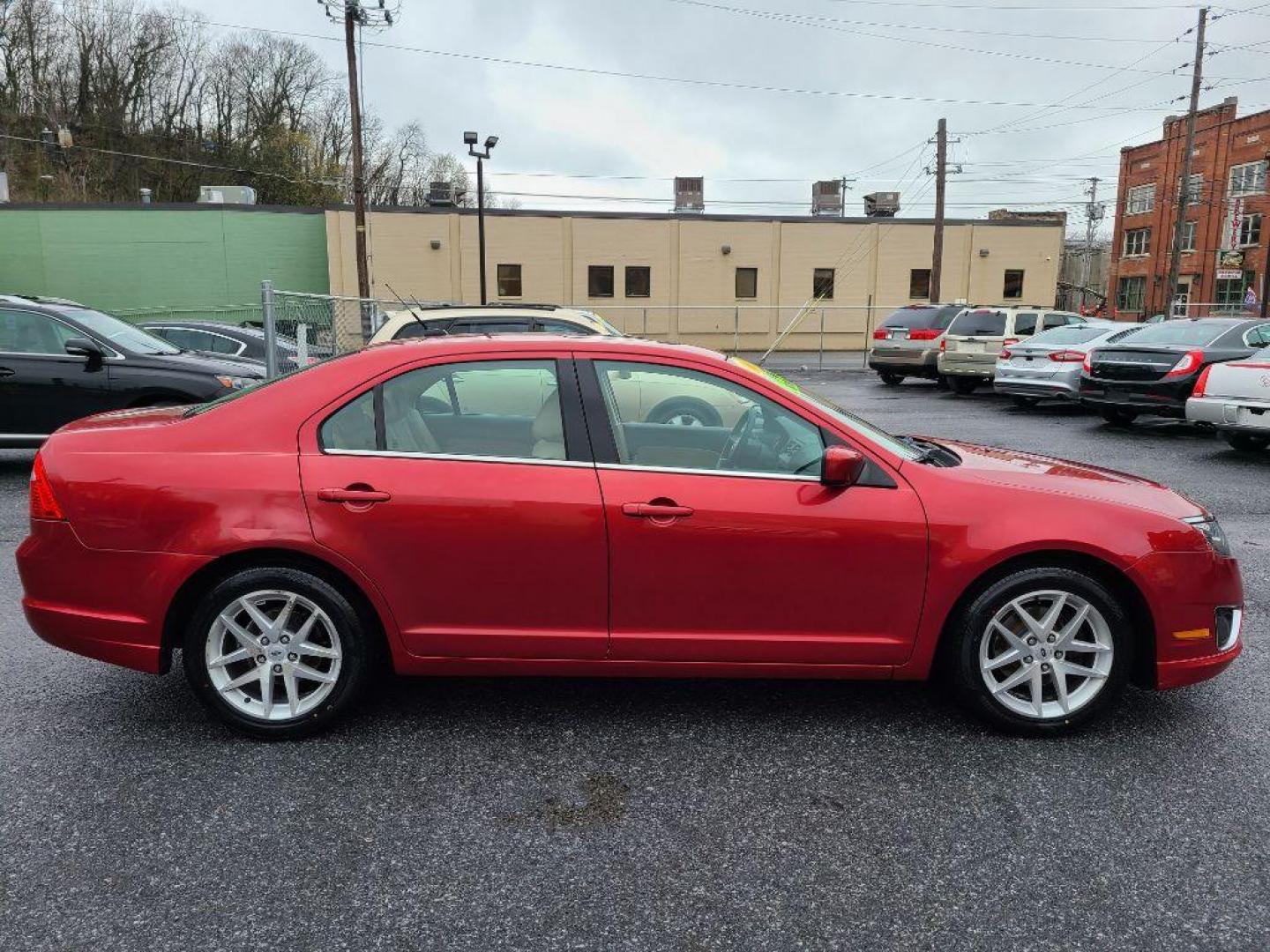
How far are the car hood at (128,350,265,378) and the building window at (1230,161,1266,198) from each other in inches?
2208

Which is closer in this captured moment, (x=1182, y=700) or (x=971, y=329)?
(x=1182, y=700)

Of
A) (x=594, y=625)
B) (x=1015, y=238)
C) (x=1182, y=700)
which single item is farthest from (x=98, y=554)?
(x=1015, y=238)

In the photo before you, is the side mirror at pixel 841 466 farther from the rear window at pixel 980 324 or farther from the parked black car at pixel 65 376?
the rear window at pixel 980 324

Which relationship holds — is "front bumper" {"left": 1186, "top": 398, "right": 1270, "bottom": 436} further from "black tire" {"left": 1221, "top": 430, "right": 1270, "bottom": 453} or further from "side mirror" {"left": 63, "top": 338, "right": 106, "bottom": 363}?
"side mirror" {"left": 63, "top": 338, "right": 106, "bottom": 363}

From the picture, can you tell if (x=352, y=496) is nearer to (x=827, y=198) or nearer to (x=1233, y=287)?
(x=827, y=198)

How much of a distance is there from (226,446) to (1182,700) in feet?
13.2

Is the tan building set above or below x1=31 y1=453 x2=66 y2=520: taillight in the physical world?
above

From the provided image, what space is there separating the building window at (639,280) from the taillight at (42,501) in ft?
109

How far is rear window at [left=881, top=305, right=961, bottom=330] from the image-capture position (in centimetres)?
2066

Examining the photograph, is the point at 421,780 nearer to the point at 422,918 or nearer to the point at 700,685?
the point at 422,918

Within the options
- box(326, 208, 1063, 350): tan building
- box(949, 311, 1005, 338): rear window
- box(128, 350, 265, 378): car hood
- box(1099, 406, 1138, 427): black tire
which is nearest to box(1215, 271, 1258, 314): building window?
box(326, 208, 1063, 350): tan building

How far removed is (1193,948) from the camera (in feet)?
7.70

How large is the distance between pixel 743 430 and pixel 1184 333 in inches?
461

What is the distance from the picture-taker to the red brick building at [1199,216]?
4894 centimetres
